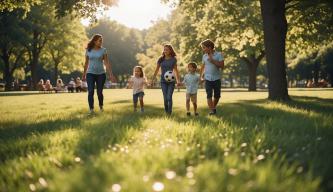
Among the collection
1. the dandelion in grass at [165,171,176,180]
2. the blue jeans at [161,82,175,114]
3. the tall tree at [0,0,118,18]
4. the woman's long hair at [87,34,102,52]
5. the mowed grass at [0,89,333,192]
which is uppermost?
the tall tree at [0,0,118,18]

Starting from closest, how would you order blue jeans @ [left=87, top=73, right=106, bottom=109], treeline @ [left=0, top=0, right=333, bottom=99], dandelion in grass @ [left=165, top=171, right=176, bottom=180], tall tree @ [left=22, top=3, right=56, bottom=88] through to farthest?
1. dandelion in grass @ [left=165, top=171, right=176, bottom=180]
2. blue jeans @ [left=87, top=73, right=106, bottom=109]
3. treeline @ [left=0, top=0, right=333, bottom=99]
4. tall tree @ [left=22, top=3, right=56, bottom=88]

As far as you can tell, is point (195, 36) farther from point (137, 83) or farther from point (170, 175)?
point (170, 175)

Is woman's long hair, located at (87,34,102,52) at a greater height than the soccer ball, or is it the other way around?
woman's long hair, located at (87,34,102,52)

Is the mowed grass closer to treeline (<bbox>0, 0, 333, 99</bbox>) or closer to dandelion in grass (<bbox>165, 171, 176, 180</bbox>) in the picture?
dandelion in grass (<bbox>165, 171, 176, 180</bbox>)

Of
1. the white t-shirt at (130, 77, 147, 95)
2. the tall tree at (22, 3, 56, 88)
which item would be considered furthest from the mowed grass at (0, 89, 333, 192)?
the tall tree at (22, 3, 56, 88)

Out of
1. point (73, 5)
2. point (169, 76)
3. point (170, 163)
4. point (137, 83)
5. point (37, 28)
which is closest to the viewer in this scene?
point (170, 163)

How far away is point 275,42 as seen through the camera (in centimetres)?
1703

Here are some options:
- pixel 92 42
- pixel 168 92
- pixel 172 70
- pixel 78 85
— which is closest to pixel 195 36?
pixel 78 85

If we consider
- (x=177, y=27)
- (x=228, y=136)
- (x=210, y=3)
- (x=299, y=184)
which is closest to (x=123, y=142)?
(x=228, y=136)

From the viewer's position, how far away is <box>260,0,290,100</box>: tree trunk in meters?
17.0

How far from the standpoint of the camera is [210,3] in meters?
21.2

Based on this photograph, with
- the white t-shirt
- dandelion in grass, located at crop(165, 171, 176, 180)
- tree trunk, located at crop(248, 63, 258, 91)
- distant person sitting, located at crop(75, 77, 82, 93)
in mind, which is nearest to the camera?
dandelion in grass, located at crop(165, 171, 176, 180)

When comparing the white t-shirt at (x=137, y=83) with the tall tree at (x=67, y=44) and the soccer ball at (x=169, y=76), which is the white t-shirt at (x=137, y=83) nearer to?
the soccer ball at (x=169, y=76)

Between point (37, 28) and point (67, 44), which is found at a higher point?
point (37, 28)
